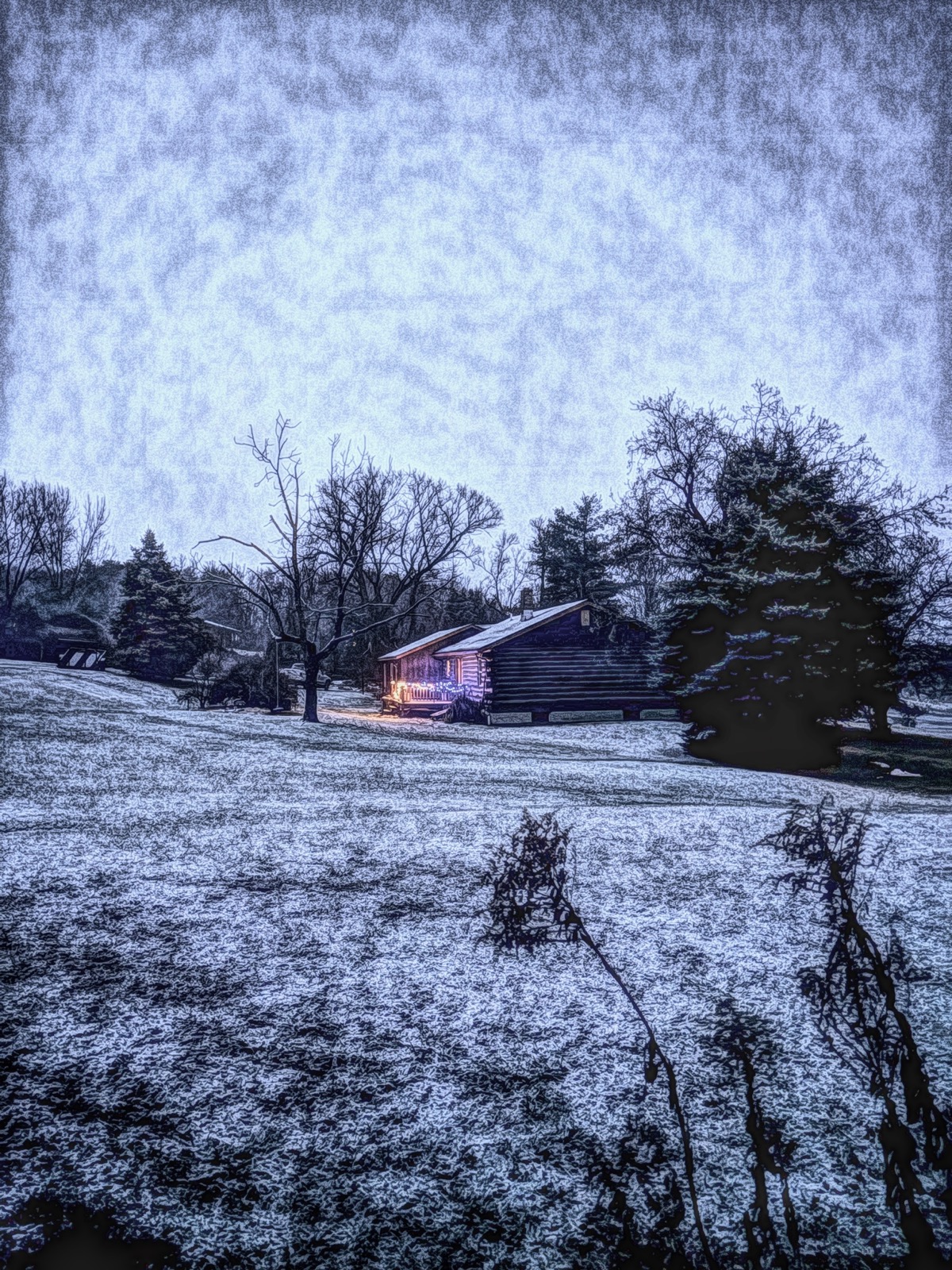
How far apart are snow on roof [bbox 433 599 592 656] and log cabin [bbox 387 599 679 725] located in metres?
0.05

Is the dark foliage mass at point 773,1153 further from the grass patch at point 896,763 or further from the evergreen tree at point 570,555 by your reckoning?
the evergreen tree at point 570,555

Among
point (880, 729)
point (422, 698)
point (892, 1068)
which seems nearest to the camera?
point (892, 1068)

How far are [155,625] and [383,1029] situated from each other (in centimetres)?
3347

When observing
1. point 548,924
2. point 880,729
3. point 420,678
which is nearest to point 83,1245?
point 548,924

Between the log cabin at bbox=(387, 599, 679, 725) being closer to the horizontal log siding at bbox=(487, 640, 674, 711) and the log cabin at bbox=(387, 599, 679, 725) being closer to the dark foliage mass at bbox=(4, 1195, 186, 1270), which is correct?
the horizontal log siding at bbox=(487, 640, 674, 711)

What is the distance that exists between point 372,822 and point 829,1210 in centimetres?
458

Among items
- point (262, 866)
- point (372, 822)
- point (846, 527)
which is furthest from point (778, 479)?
point (262, 866)

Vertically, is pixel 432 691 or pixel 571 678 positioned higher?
pixel 571 678

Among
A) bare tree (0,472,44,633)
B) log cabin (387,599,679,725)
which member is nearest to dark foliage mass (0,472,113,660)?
bare tree (0,472,44,633)

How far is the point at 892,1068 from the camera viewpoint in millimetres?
2277

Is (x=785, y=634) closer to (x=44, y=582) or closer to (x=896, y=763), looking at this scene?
(x=896, y=763)

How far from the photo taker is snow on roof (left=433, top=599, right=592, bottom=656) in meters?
23.7

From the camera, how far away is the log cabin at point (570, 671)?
23344mm

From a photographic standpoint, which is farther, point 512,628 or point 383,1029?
point 512,628
